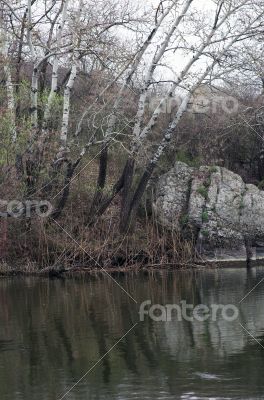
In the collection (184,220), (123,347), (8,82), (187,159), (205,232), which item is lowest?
(123,347)

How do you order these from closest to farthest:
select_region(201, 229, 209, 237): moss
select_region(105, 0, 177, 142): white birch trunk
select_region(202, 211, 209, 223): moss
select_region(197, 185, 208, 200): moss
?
1. select_region(105, 0, 177, 142): white birch trunk
2. select_region(201, 229, 209, 237): moss
3. select_region(202, 211, 209, 223): moss
4. select_region(197, 185, 208, 200): moss

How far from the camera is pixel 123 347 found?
12.9 metres

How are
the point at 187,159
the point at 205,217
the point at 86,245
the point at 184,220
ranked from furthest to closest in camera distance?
the point at 187,159
the point at 205,217
the point at 184,220
the point at 86,245

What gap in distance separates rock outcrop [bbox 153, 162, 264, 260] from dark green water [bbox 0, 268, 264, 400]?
21.3 ft

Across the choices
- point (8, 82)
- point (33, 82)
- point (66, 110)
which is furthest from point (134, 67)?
point (8, 82)

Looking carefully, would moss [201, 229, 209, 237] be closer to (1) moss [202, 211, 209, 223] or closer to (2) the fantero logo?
(1) moss [202, 211, 209, 223]

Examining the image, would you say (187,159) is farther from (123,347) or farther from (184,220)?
(123,347)

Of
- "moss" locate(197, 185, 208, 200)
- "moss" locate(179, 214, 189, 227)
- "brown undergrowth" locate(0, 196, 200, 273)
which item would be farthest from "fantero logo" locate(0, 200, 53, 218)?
"moss" locate(197, 185, 208, 200)

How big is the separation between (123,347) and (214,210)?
15.3 meters

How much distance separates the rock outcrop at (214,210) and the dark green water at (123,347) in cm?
651

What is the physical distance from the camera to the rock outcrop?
27.2m

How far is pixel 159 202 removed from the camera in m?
28.2

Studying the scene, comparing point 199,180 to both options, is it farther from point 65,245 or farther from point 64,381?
point 64,381

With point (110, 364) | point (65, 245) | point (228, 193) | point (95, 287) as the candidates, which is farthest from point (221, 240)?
point (110, 364)
